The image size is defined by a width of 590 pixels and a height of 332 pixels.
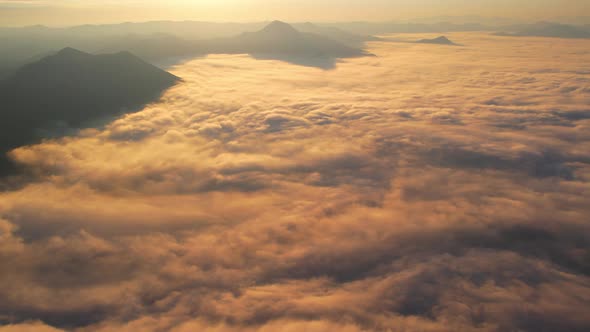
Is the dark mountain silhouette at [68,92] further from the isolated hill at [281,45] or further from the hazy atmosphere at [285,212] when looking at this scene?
the isolated hill at [281,45]

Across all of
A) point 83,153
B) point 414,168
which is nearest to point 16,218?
point 83,153

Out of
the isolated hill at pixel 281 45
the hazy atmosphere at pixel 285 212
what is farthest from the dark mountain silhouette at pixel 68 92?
the isolated hill at pixel 281 45

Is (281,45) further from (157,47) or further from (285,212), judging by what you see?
(285,212)

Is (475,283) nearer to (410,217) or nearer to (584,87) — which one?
(410,217)

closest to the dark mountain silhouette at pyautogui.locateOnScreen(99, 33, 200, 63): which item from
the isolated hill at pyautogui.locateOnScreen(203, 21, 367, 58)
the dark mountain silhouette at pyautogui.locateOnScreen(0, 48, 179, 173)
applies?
the isolated hill at pyautogui.locateOnScreen(203, 21, 367, 58)

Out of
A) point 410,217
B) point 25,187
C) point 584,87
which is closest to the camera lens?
point 410,217

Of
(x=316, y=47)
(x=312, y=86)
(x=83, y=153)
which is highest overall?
(x=316, y=47)
